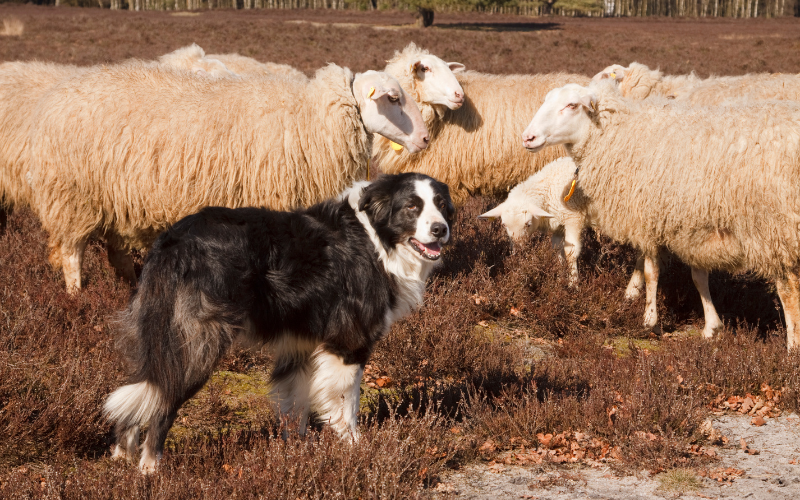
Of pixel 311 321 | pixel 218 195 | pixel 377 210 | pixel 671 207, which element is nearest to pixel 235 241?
pixel 311 321

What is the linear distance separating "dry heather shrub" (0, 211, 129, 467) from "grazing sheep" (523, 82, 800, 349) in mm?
3582

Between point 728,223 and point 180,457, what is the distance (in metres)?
3.83

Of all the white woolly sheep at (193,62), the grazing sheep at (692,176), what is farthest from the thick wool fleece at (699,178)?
the white woolly sheep at (193,62)

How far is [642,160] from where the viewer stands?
17.5 ft

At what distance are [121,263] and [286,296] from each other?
10.6 ft

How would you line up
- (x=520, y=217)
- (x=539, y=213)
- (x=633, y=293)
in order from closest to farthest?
(x=633, y=293)
(x=539, y=213)
(x=520, y=217)

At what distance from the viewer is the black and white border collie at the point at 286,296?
2975 mm

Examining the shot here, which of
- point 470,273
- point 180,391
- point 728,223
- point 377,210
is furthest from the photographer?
point 470,273

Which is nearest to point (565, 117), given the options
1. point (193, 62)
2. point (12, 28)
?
point (193, 62)

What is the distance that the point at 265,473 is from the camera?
3051 mm

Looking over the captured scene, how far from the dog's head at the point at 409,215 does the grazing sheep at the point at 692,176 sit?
2280mm

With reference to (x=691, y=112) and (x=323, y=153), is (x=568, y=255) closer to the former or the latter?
(x=691, y=112)

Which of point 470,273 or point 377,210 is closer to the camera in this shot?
point 377,210

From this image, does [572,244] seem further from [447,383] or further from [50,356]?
[50,356]
